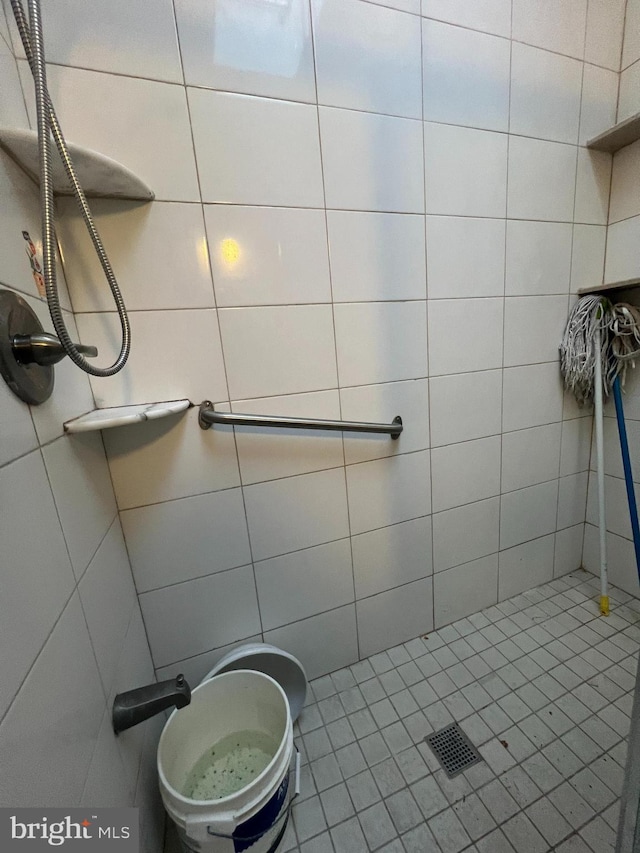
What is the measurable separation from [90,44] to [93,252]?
384 millimetres

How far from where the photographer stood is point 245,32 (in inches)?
29.7

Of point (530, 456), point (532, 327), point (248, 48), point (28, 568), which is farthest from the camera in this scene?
point (530, 456)

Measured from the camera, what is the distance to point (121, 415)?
69cm

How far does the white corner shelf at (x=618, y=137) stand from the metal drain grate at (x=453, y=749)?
1.93m

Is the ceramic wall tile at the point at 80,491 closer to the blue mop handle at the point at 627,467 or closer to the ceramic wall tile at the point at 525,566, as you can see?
the ceramic wall tile at the point at 525,566

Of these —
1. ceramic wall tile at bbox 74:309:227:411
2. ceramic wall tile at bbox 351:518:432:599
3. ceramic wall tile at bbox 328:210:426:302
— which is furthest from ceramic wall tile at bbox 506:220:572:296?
ceramic wall tile at bbox 74:309:227:411

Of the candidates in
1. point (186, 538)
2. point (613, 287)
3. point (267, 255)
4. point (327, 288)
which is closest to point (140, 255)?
point (267, 255)

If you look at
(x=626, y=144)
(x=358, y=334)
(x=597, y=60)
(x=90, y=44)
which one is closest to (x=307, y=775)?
(x=358, y=334)

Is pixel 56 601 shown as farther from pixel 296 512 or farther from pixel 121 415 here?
pixel 296 512

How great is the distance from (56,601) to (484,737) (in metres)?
1.19

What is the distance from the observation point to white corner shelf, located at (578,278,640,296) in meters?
1.10

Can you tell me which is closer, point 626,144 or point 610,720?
point 610,720

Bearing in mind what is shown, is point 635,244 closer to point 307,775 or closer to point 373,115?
point 373,115

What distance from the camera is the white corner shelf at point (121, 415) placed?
0.61 metres
